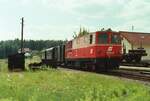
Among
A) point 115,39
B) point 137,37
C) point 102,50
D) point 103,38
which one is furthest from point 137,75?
point 137,37

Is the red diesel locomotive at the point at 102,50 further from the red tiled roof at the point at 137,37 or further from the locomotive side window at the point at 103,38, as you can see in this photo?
the red tiled roof at the point at 137,37

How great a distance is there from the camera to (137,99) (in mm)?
11586

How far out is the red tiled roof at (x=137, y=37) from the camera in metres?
89.6

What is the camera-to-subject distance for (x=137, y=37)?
3693 inches

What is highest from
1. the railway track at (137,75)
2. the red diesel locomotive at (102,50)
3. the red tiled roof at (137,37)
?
the red tiled roof at (137,37)

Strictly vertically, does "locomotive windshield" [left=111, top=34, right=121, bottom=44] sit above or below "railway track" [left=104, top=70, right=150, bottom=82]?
above

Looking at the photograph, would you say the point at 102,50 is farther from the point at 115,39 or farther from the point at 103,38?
the point at 115,39

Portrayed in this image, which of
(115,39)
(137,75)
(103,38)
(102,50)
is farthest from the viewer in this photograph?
(115,39)

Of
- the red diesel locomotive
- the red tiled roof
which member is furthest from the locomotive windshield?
the red tiled roof

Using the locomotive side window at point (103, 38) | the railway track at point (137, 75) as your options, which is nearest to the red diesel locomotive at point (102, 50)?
the locomotive side window at point (103, 38)

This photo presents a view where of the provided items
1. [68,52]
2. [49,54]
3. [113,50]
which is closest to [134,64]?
[68,52]

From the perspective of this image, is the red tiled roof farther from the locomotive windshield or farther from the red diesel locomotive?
the locomotive windshield

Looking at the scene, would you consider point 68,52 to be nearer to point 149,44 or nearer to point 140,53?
point 140,53

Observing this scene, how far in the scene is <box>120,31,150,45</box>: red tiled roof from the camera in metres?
89.6
